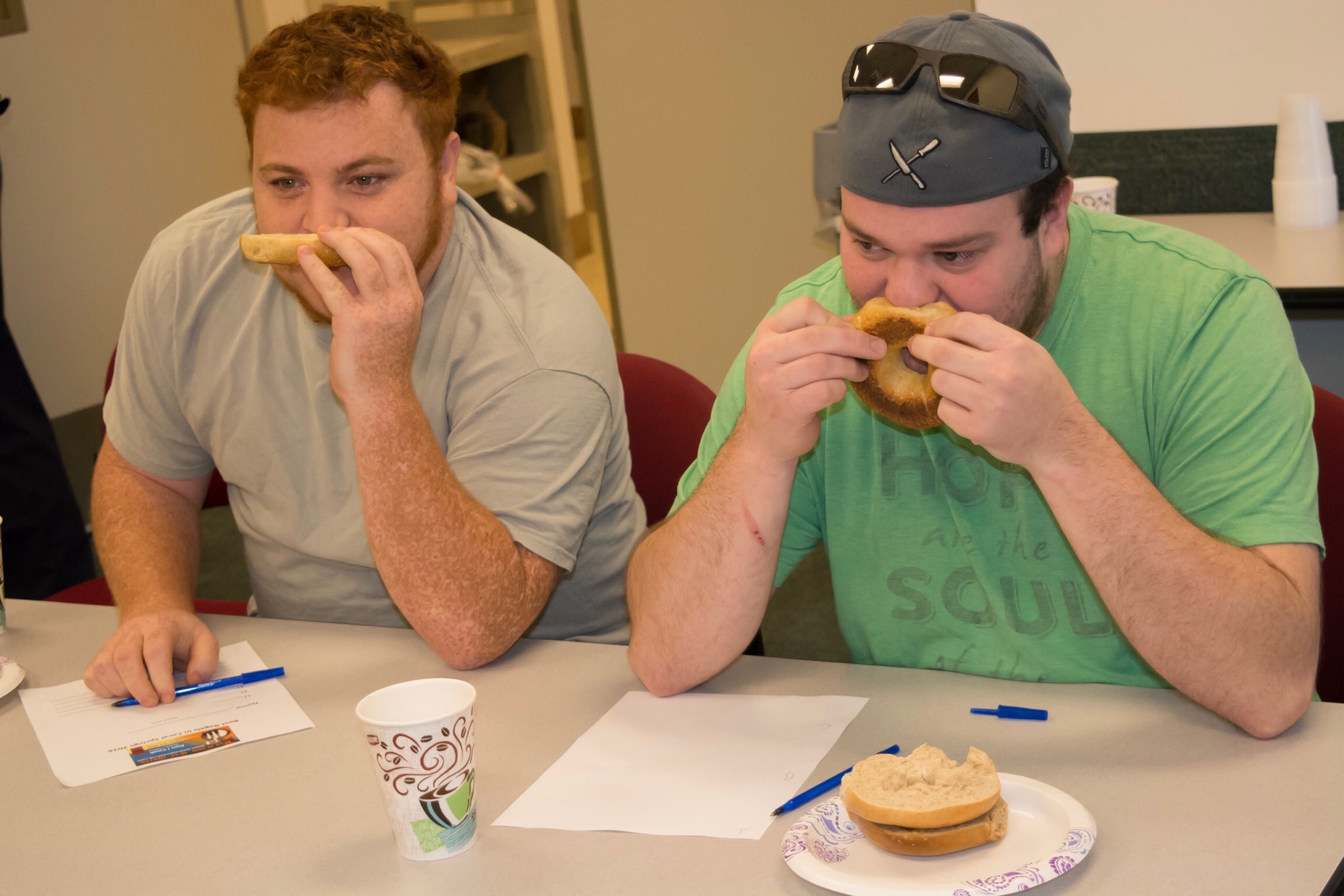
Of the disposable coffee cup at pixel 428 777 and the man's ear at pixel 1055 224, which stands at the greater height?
the man's ear at pixel 1055 224

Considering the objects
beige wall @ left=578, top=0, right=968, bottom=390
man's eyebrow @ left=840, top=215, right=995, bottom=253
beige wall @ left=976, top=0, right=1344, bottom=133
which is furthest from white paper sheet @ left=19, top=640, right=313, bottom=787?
beige wall @ left=578, top=0, right=968, bottom=390

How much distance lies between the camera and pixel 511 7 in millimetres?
4414

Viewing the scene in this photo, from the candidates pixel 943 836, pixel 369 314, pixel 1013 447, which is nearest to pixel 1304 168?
pixel 1013 447

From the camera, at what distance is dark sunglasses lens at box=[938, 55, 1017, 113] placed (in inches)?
51.9

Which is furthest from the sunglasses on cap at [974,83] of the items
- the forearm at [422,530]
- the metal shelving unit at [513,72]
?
the metal shelving unit at [513,72]

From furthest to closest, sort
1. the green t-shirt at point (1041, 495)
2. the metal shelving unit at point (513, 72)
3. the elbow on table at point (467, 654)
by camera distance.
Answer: the metal shelving unit at point (513, 72), the elbow on table at point (467, 654), the green t-shirt at point (1041, 495)

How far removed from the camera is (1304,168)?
9.20 ft

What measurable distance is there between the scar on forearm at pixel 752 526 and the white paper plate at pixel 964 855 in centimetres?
39

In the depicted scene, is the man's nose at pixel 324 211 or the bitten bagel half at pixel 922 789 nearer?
the bitten bagel half at pixel 922 789

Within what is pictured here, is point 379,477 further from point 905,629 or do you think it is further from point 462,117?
point 462,117

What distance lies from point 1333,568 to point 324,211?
4.50 feet

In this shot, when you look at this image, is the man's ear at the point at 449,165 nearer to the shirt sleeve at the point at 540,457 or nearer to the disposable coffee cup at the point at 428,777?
the shirt sleeve at the point at 540,457

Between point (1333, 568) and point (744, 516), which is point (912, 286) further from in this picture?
point (1333, 568)

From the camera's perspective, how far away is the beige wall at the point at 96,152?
4.19m
